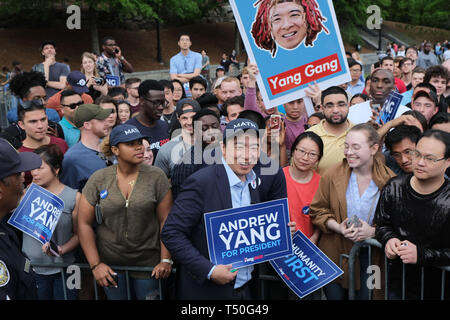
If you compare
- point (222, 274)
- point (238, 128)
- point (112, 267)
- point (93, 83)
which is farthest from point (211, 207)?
point (93, 83)

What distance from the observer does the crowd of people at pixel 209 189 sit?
318 centimetres

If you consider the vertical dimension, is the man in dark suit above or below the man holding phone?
below

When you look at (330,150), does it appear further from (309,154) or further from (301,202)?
(301,202)

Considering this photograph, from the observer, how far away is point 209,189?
3176mm

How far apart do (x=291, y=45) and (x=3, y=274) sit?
10.8ft

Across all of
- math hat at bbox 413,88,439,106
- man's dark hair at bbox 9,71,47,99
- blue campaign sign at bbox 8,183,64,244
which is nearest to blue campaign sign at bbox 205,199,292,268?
blue campaign sign at bbox 8,183,64,244

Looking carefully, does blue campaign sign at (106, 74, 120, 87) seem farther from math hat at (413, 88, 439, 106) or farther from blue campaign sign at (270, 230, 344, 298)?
blue campaign sign at (270, 230, 344, 298)

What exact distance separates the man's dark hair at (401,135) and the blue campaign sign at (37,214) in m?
2.85

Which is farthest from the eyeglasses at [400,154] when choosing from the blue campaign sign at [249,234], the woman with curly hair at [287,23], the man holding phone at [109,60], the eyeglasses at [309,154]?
the man holding phone at [109,60]

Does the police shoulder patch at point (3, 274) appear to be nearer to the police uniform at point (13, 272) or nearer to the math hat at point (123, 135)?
the police uniform at point (13, 272)

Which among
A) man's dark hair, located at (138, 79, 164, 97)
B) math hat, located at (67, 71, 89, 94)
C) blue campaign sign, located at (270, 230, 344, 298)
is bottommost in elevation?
blue campaign sign, located at (270, 230, 344, 298)

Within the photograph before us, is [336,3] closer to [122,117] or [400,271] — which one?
[122,117]

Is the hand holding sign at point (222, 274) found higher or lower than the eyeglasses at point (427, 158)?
lower

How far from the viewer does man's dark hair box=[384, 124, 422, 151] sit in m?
4.17
